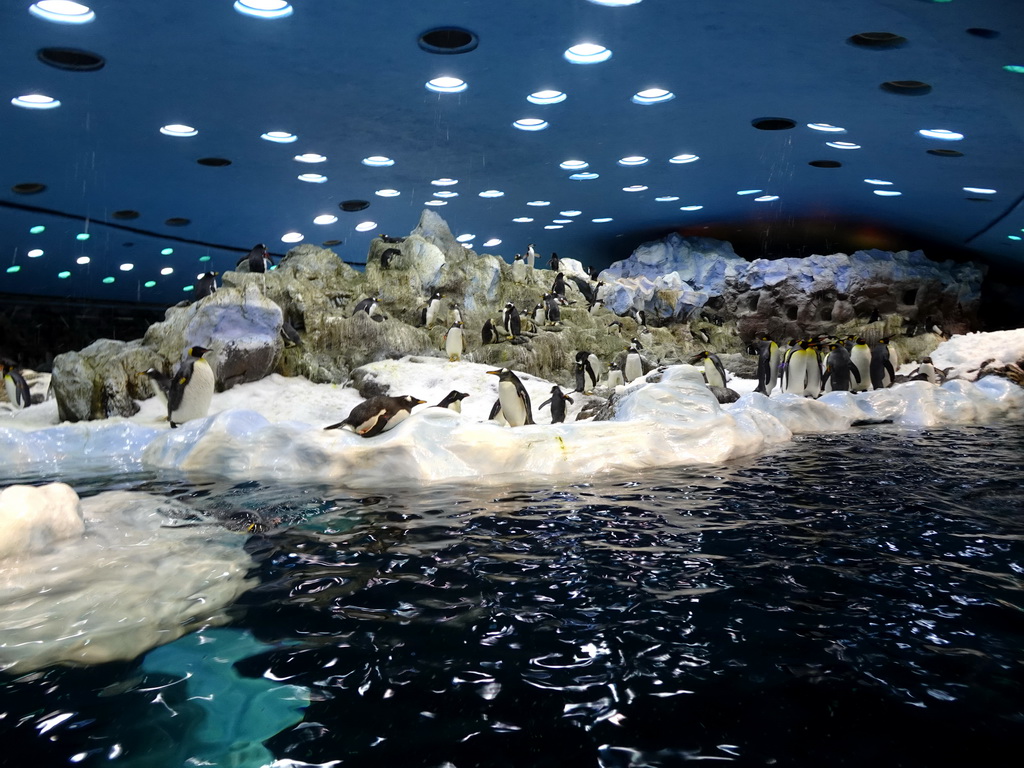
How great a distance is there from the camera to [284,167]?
10.7 meters

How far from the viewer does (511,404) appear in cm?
799

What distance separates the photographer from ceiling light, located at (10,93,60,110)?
304 inches

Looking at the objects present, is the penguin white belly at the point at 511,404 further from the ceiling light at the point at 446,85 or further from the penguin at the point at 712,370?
the penguin at the point at 712,370

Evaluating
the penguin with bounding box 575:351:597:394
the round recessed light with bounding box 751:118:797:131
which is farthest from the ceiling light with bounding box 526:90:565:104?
the penguin with bounding box 575:351:597:394

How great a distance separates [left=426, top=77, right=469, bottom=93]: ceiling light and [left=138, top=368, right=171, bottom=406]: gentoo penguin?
15.0ft

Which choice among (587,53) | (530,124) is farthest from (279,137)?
(587,53)

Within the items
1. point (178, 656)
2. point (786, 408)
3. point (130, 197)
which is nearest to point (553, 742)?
point (178, 656)

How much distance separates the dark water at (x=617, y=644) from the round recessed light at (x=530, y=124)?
701 cm

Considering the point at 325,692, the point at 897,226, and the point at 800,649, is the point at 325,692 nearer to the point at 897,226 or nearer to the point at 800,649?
the point at 800,649

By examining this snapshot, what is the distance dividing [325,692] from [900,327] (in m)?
18.2

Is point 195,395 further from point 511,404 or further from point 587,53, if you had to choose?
point 587,53

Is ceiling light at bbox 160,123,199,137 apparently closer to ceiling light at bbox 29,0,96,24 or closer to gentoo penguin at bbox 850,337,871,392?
ceiling light at bbox 29,0,96,24

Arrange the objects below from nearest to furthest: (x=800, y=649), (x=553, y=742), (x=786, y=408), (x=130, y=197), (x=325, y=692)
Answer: (x=553, y=742)
(x=325, y=692)
(x=800, y=649)
(x=786, y=408)
(x=130, y=197)

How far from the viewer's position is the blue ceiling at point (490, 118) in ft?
20.5
